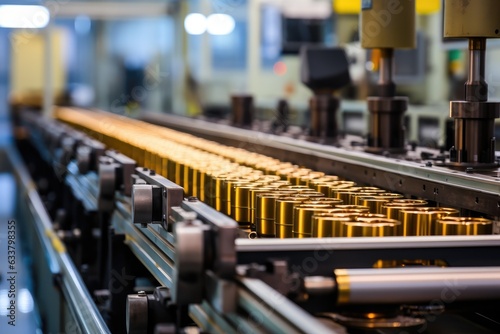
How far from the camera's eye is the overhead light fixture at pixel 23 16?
791 centimetres

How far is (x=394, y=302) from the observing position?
1.10 meters

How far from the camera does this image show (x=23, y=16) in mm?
8422

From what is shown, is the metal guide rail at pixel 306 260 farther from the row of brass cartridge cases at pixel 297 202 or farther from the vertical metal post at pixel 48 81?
the vertical metal post at pixel 48 81

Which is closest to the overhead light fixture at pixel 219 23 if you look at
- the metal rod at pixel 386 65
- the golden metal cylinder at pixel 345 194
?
the metal rod at pixel 386 65

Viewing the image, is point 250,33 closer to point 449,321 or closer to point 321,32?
point 321,32

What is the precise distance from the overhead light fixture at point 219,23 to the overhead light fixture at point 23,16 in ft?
6.23

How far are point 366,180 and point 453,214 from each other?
0.59 m

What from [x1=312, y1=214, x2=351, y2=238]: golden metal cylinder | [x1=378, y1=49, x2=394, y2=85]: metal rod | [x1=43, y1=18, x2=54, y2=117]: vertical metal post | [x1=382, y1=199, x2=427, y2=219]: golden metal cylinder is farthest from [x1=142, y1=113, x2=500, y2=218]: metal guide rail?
[x1=43, y1=18, x2=54, y2=117]: vertical metal post

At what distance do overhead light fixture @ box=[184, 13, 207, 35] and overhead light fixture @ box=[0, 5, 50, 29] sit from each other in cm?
162

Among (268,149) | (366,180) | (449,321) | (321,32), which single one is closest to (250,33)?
(321,32)

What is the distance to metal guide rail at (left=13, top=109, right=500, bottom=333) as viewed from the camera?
109 cm

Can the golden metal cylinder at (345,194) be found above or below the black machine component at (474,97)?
below

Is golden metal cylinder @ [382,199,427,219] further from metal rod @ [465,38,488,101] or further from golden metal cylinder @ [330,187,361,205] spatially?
metal rod @ [465,38,488,101]

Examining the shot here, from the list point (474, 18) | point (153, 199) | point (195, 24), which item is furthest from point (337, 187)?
point (195, 24)
